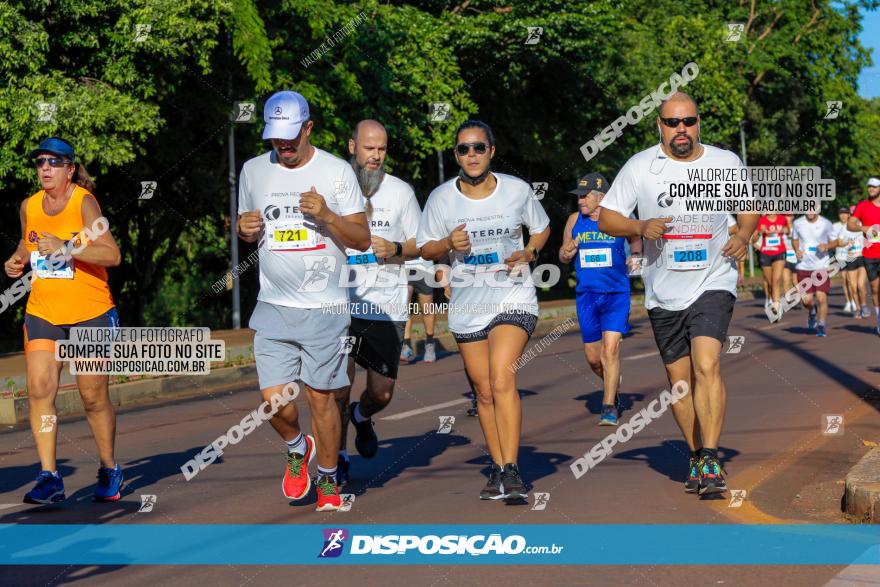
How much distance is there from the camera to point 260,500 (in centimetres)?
797

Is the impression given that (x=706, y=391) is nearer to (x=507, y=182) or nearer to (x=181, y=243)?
(x=507, y=182)

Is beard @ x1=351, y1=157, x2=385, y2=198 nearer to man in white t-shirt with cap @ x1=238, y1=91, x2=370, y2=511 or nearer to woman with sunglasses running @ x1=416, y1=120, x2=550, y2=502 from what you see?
woman with sunglasses running @ x1=416, y1=120, x2=550, y2=502

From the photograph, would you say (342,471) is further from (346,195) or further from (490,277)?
(346,195)

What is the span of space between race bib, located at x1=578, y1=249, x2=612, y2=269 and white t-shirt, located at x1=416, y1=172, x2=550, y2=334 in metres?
3.99

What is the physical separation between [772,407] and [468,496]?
197 inches

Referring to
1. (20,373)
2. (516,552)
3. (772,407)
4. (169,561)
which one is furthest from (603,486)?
(20,373)

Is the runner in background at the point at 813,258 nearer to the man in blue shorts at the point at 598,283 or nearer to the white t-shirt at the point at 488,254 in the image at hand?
the man in blue shorts at the point at 598,283

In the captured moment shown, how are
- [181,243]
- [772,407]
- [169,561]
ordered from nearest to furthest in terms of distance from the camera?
[169,561] → [772,407] → [181,243]

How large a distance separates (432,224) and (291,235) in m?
1.02

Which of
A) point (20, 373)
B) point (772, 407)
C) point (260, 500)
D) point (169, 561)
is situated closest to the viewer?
point (169, 561)

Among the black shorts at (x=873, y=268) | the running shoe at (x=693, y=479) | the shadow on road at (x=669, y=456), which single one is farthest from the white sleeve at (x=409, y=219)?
the black shorts at (x=873, y=268)

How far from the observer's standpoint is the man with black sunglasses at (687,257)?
25.2 ft

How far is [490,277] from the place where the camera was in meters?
7.88

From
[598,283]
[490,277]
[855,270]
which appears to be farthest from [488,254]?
[855,270]
